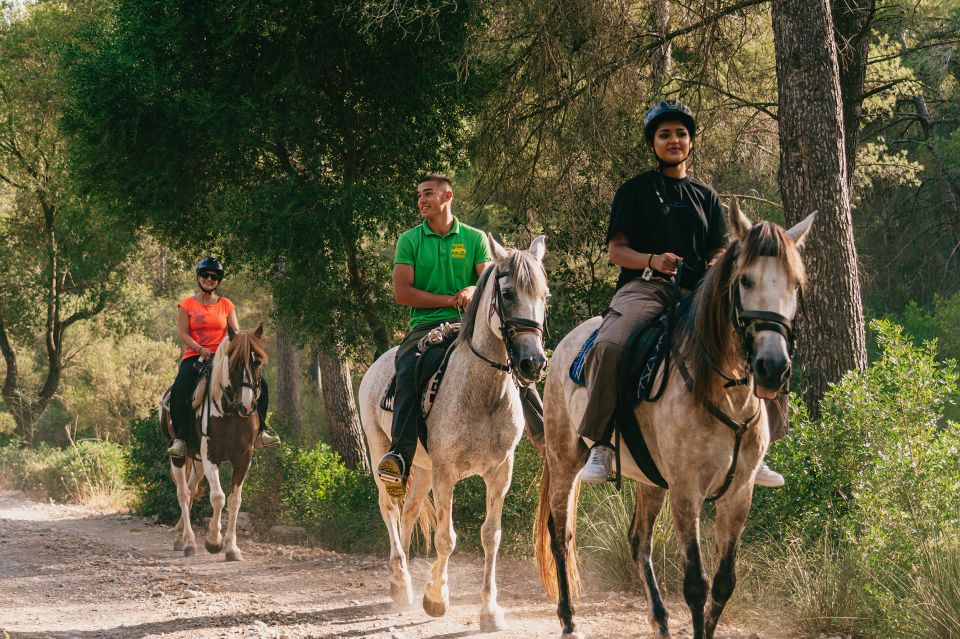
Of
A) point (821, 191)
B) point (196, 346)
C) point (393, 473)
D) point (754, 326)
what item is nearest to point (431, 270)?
point (393, 473)

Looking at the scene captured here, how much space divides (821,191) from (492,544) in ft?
15.5

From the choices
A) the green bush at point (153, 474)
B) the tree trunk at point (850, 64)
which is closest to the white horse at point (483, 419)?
the tree trunk at point (850, 64)

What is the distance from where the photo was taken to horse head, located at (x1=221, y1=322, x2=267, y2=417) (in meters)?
10.7

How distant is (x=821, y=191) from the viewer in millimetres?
8742

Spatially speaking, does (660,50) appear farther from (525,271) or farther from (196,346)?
(196,346)

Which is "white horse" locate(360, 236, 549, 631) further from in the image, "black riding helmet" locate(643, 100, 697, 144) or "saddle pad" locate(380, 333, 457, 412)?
"black riding helmet" locate(643, 100, 697, 144)

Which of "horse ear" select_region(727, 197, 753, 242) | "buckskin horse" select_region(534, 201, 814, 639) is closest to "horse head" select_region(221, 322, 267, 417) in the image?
"buckskin horse" select_region(534, 201, 814, 639)

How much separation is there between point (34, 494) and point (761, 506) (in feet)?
59.9

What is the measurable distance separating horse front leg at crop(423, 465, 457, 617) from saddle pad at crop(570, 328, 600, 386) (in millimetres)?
1449

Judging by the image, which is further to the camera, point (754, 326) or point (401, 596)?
point (401, 596)

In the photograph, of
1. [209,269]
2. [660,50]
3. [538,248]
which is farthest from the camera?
[660,50]

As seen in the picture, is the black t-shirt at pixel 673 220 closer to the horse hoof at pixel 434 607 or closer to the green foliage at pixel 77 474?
the horse hoof at pixel 434 607

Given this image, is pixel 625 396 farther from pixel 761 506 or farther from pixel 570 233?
pixel 570 233

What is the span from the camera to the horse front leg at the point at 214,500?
10727mm
